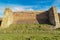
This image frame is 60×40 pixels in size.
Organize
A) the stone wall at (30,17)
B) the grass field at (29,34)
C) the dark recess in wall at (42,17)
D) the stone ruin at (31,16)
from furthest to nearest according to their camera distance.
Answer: the stone wall at (30,17), the dark recess in wall at (42,17), the stone ruin at (31,16), the grass field at (29,34)

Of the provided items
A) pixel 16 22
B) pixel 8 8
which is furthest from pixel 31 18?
pixel 8 8

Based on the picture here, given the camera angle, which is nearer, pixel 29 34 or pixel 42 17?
pixel 29 34

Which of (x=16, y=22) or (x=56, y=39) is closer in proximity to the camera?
(x=56, y=39)

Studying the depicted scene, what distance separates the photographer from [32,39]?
51.6 ft

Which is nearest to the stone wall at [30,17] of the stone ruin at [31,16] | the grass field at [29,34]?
the stone ruin at [31,16]

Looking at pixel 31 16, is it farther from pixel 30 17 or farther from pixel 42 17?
pixel 42 17

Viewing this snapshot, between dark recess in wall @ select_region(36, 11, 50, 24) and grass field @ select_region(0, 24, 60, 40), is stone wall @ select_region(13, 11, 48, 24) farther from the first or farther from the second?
grass field @ select_region(0, 24, 60, 40)

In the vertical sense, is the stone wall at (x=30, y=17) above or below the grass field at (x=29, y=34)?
above

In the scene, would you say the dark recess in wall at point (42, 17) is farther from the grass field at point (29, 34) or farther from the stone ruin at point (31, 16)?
the grass field at point (29, 34)

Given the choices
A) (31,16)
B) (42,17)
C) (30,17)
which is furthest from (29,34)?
(31,16)

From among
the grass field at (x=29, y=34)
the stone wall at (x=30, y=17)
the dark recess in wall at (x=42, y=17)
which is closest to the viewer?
the grass field at (x=29, y=34)

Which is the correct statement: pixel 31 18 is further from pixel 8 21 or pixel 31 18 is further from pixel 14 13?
pixel 8 21

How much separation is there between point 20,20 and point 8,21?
6745 millimetres

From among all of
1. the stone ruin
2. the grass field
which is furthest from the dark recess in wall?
the grass field
